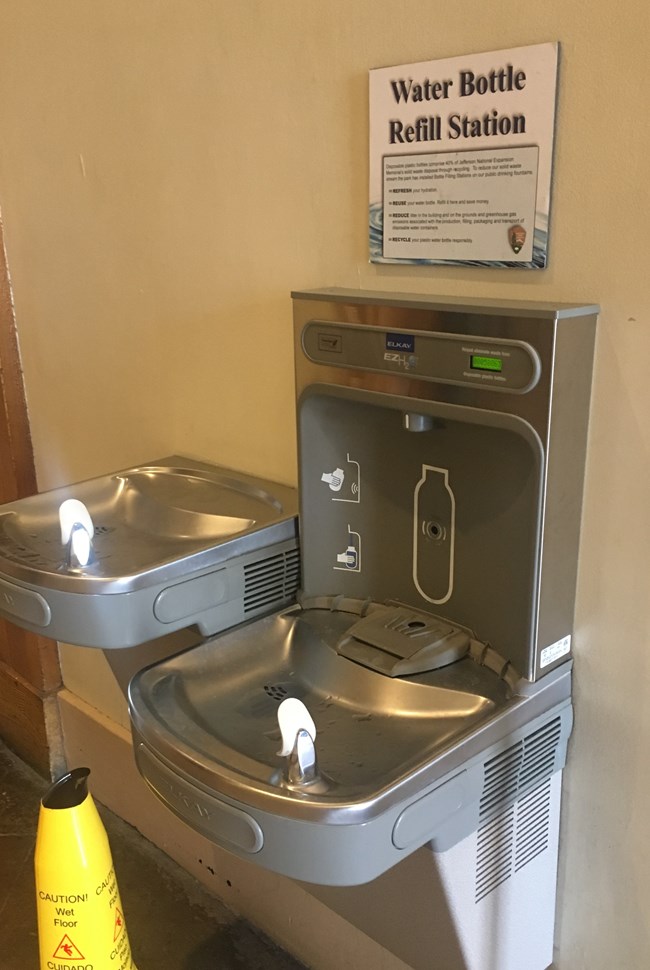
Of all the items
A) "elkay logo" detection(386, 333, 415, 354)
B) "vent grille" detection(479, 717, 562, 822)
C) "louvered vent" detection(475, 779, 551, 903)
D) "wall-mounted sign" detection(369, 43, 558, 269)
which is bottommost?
"louvered vent" detection(475, 779, 551, 903)

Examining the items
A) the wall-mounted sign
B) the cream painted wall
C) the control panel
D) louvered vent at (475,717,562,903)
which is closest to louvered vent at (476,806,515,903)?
louvered vent at (475,717,562,903)

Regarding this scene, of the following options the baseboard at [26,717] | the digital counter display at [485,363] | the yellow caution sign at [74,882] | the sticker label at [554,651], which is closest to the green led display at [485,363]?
the digital counter display at [485,363]

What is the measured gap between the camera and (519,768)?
1030 mm

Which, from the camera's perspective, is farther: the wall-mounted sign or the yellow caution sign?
the yellow caution sign

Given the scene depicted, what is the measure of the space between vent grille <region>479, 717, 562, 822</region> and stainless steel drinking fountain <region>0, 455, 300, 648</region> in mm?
409

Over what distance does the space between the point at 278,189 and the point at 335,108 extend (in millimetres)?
150

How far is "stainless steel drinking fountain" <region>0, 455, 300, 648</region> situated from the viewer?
1123mm

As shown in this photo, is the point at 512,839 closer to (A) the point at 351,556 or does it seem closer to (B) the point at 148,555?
(A) the point at 351,556

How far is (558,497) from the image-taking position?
97cm

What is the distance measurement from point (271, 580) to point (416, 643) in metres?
0.26

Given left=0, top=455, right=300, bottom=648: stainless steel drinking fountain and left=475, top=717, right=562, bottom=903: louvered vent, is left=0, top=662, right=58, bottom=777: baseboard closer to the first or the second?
left=0, top=455, right=300, bottom=648: stainless steel drinking fountain

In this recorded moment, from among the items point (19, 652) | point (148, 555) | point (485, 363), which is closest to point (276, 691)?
point (148, 555)

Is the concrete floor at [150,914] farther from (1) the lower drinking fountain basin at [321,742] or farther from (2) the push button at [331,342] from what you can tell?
(2) the push button at [331,342]

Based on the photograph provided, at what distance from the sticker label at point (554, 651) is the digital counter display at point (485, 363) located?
0.33 meters
